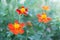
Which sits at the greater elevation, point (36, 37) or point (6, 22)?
point (6, 22)

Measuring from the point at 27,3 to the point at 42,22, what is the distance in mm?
321

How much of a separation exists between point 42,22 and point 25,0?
1.29ft

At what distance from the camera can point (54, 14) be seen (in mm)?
1814

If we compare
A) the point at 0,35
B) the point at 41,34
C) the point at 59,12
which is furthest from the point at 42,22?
the point at 59,12

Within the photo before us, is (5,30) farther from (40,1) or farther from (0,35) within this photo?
(40,1)

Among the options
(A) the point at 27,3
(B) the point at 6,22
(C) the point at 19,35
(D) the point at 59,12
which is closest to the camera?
(C) the point at 19,35

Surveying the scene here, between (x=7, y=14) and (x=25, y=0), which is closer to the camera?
(x=7, y=14)

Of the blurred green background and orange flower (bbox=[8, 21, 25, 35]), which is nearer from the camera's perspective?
orange flower (bbox=[8, 21, 25, 35])

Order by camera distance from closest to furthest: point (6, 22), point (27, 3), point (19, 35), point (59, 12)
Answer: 1. point (19, 35)
2. point (6, 22)
3. point (27, 3)
4. point (59, 12)

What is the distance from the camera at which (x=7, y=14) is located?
1581mm

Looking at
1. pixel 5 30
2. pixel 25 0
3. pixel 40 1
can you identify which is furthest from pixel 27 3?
pixel 5 30

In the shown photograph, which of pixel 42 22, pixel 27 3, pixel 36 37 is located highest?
pixel 27 3

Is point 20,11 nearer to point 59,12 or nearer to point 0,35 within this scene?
point 0,35

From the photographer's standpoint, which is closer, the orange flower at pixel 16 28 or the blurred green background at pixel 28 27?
the orange flower at pixel 16 28
